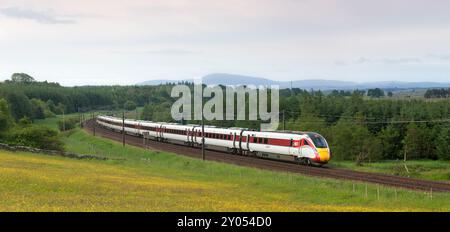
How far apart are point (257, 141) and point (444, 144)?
Result: 61211mm

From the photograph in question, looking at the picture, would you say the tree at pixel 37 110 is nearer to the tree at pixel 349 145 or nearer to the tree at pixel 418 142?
the tree at pixel 349 145

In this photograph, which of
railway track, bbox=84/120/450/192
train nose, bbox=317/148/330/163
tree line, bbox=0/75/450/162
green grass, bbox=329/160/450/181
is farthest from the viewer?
tree line, bbox=0/75/450/162

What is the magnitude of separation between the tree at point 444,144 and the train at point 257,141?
54.8 meters

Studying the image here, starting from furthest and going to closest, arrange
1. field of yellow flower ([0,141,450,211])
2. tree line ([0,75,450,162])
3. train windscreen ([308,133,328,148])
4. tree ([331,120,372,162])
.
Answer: tree line ([0,75,450,162]), tree ([331,120,372,162]), train windscreen ([308,133,328,148]), field of yellow flower ([0,141,450,211])

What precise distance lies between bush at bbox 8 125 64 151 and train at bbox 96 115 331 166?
64.1 ft

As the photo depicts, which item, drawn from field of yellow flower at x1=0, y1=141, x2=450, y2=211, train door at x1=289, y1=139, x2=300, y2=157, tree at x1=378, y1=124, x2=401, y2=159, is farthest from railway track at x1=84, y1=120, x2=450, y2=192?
tree at x1=378, y1=124, x2=401, y2=159

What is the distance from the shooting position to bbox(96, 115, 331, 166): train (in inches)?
2077

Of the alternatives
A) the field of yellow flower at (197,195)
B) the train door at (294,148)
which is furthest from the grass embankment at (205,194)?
the train door at (294,148)

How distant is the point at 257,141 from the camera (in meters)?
62.5

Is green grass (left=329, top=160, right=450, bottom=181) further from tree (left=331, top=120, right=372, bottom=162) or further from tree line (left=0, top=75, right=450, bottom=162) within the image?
tree (left=331, top=120, right=372, bottom=162)

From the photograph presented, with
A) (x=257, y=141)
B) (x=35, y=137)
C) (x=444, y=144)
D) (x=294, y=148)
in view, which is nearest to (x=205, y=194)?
(x=294, y=148)

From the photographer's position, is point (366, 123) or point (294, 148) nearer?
point (294, 148)

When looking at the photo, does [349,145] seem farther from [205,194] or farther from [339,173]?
[205,194]
